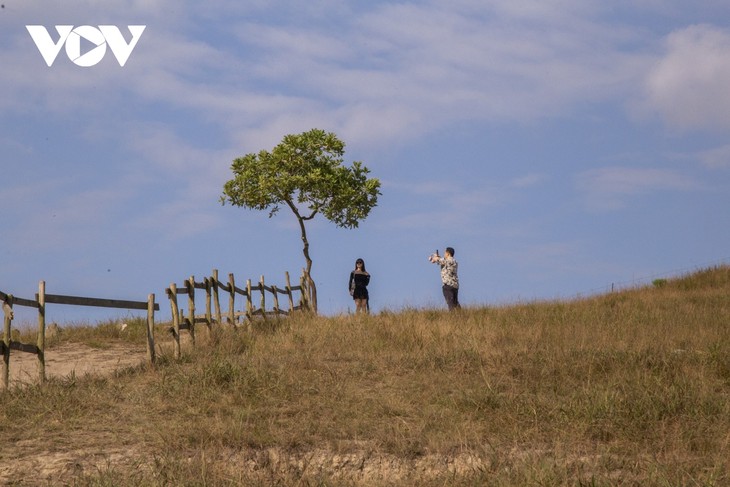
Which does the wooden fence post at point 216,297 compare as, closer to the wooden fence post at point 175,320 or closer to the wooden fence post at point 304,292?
the wooden fence post at point 175,320

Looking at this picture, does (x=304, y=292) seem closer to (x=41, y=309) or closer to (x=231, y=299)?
(x=231, y=299)

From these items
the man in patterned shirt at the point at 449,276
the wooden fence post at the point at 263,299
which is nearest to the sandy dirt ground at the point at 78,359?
the wooden fence post at the point at 263,299

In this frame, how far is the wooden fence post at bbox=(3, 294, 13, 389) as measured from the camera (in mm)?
14150

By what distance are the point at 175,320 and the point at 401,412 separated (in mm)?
7211

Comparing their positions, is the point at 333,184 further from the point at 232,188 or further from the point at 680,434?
the point at 680,434

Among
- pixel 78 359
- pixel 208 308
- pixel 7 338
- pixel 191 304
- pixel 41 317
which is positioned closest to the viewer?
pixel 7 338

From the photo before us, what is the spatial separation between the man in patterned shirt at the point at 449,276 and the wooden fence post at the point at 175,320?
7.62m

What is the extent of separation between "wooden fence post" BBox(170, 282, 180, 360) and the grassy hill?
1.49ft

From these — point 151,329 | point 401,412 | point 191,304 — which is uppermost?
point 191,304

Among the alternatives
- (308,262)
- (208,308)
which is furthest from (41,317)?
(308,262)

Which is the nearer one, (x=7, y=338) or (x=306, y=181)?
(x=7, y=338)

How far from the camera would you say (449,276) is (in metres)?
22.4

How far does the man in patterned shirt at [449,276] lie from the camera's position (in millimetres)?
22422

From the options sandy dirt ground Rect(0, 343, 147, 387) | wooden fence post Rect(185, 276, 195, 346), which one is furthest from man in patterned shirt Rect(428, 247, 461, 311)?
sandy dirt ground Rect(0, 343, 147, 387)
